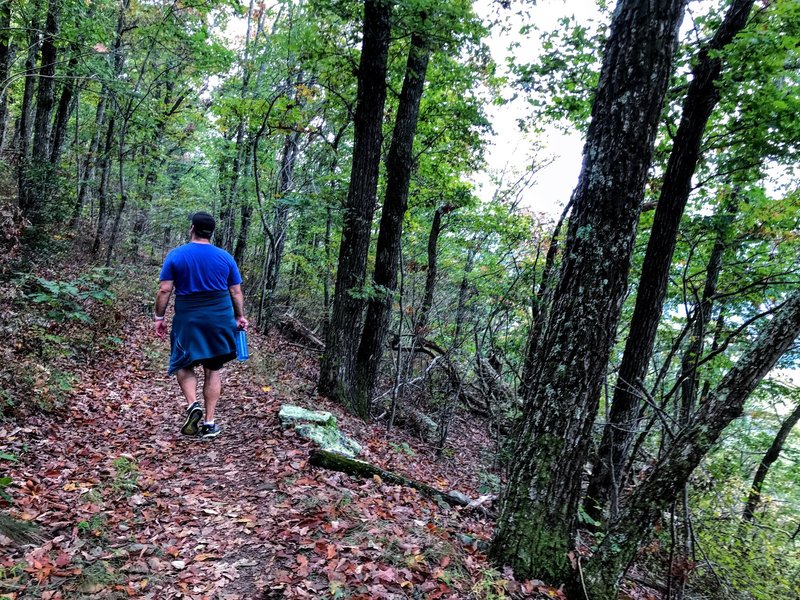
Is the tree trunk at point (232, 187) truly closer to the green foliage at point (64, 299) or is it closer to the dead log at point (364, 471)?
the green foliage at point (64, 299)

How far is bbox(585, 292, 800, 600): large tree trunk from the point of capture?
10.8 feet

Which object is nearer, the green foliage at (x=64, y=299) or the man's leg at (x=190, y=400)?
the man's leg at (x=190, y=400)

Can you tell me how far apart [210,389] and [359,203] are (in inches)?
147

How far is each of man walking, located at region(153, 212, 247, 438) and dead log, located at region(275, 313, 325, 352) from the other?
8652 millimetres

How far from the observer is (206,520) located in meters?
3.84

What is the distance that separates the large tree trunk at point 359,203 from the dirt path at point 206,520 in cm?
206

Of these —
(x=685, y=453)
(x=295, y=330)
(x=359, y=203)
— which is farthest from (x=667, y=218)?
(x=295, y=330)

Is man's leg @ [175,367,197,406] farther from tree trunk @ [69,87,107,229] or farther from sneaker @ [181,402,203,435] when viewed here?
tree trunk @ [69,87,107,229]

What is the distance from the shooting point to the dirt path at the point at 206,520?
9.99 feet

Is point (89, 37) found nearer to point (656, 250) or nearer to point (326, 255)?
point (326, 255)

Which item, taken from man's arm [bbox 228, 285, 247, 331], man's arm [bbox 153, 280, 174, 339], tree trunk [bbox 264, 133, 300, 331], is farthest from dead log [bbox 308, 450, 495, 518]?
tree trunk [bbox 264, 133, 300, 331]

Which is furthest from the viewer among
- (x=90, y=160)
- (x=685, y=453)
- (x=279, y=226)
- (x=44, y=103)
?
(x=90, y=160)

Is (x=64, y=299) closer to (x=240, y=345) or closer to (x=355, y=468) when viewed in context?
(x=240, y=345)

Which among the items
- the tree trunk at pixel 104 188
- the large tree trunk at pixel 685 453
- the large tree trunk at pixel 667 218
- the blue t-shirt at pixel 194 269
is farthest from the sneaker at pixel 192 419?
the tree trunk at pixel 104 188
